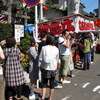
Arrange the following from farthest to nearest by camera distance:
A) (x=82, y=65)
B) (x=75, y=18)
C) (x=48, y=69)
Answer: (x=82, y=65) < (x=75, y=18) < (x=48, y=69)

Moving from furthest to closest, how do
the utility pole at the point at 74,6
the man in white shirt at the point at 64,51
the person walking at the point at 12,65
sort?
1. the utility pole at the point at 74,6
2. the man in white shirt at the point at 64,51
3. the person walking at the point at 12,65

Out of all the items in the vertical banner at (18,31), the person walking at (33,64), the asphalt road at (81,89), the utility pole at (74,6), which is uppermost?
the utility pole at (74,6)

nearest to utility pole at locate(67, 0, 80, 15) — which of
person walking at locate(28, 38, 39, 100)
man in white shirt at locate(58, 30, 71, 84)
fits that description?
man in white shirt at locate(58, 30, 71, 84)

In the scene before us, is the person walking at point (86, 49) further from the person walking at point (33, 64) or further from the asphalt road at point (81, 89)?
the person walking at point (33, 64)

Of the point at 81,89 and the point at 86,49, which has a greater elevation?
the point at 86,49

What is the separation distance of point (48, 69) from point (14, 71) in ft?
2.82

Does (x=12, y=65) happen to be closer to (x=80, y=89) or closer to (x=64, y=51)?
(x=64, y=51)

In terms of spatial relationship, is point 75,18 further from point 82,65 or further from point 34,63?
point 34,63

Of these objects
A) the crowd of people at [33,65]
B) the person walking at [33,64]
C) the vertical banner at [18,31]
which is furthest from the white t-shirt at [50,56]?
the vertical banner at [18,31]

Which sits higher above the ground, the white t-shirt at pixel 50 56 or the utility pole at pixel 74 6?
the utility pole at pixel 74 6

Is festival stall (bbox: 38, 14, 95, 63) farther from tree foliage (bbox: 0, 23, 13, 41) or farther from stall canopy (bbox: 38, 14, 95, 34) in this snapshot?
tree foliage (bbox: 0, 23, 13, 41)

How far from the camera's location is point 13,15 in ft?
55.3

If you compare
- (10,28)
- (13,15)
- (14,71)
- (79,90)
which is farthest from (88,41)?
Answer: (13,15)

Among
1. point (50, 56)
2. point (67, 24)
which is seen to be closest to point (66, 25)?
point (67, 24)
